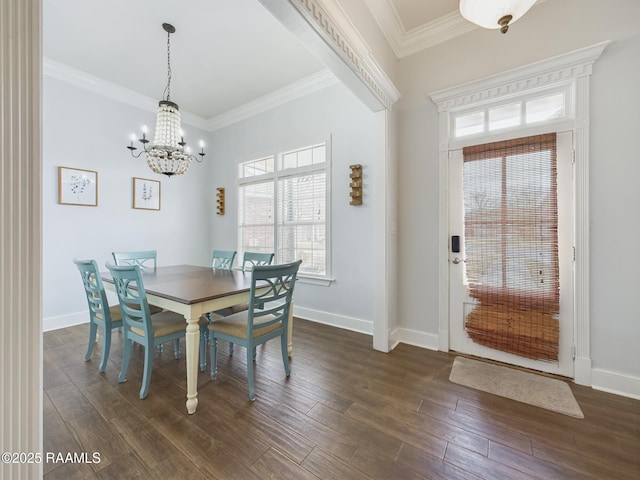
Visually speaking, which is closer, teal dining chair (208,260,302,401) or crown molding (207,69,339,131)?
teal dining chair (208,260,302,401)

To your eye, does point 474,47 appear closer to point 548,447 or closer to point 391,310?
point 391,310

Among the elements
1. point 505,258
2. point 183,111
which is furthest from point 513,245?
point 183,111

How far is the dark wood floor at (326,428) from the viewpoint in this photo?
1350 millimetres

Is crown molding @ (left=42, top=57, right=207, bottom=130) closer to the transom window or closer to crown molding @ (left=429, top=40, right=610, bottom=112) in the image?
crown molding @ (left=429, top=40, right=610, bottom=112)

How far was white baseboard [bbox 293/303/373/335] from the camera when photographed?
3184 mm

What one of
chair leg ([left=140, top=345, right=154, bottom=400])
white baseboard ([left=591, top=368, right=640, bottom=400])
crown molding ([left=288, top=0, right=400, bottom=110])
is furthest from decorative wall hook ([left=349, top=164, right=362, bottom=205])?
white baseboard ([left=591, top=368, right=640, bottom=400])

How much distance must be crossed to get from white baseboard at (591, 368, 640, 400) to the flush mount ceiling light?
2.57 meters

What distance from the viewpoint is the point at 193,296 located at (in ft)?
6.05

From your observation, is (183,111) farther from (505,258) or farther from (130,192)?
(505,258)

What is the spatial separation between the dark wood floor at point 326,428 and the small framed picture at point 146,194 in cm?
237

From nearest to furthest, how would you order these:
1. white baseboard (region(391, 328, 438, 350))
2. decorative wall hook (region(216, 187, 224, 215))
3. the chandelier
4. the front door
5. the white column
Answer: the white column, the front door, the chandelier, white baseboard (region(391, 328, 438, 350)), decorative wall hook (region(216, 187, 224, 215))

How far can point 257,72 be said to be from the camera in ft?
11.1

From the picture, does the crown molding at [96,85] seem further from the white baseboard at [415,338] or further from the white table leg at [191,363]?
the white baseboard at [415,338]

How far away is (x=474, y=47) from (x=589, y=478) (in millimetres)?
3217
